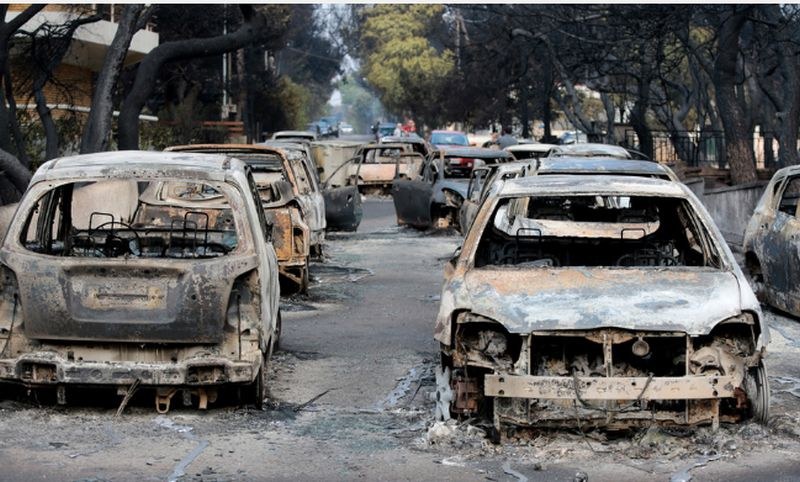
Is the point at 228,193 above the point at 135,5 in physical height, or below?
below

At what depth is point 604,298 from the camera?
321 inches

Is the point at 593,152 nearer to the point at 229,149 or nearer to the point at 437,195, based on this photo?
the point at 437,195

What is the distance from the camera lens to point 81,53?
116 feet

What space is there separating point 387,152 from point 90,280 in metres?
29.7

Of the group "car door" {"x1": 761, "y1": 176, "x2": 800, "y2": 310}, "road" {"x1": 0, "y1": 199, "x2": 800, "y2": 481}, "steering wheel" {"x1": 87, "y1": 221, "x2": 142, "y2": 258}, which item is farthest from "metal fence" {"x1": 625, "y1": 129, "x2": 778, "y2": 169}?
"steering wheel" {"x1": 87, "y1": 221, "x2": 142, "y2": 258}

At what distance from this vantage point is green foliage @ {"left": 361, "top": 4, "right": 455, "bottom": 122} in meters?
90.5

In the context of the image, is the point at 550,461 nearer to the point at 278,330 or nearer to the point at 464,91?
the point at 278,330

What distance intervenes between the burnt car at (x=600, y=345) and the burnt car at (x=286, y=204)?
5.34 m

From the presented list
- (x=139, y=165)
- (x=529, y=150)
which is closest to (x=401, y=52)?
(x=529, y=150)

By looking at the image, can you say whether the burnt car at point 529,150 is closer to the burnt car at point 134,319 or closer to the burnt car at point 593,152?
the burnt car at point 593,152

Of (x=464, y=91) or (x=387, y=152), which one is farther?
(x=464, y=91)

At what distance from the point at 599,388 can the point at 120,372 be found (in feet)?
9.32

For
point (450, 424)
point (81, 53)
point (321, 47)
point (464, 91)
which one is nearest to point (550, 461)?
point (450, 424)

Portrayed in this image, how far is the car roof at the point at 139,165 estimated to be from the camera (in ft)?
30.8
